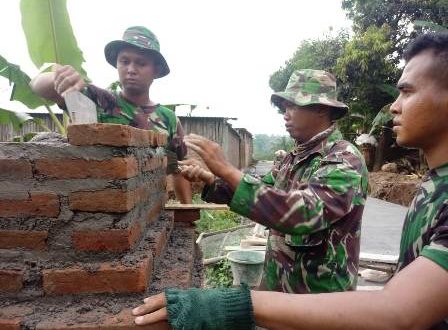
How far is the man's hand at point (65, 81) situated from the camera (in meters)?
1.76

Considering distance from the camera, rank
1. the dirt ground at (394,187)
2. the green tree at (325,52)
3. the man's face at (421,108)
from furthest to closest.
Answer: the green tree at (325,52) < the dirt ground at (394,187) < the man's face at (421,108)

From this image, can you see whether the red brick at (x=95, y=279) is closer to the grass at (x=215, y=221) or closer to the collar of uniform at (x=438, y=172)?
the collar of uniform at (x=438, y=172)

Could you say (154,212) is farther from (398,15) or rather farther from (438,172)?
(398,15)

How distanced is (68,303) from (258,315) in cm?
67

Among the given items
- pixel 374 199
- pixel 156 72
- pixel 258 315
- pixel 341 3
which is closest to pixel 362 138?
pixel 374 199

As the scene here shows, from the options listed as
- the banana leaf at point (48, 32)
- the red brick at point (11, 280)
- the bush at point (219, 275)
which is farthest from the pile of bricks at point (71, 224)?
the bush at point (219, 275)

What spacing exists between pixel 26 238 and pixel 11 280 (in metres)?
0.15

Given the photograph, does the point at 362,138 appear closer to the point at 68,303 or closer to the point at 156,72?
the point at 156,72

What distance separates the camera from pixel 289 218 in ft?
4.71

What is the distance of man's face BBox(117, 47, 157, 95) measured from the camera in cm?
232

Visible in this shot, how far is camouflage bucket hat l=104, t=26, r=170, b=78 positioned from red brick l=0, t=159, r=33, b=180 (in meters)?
1.14

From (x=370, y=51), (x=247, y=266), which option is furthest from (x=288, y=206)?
(x=370, y=51)

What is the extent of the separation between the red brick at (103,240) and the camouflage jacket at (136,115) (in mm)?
1048

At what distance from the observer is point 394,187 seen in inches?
436
